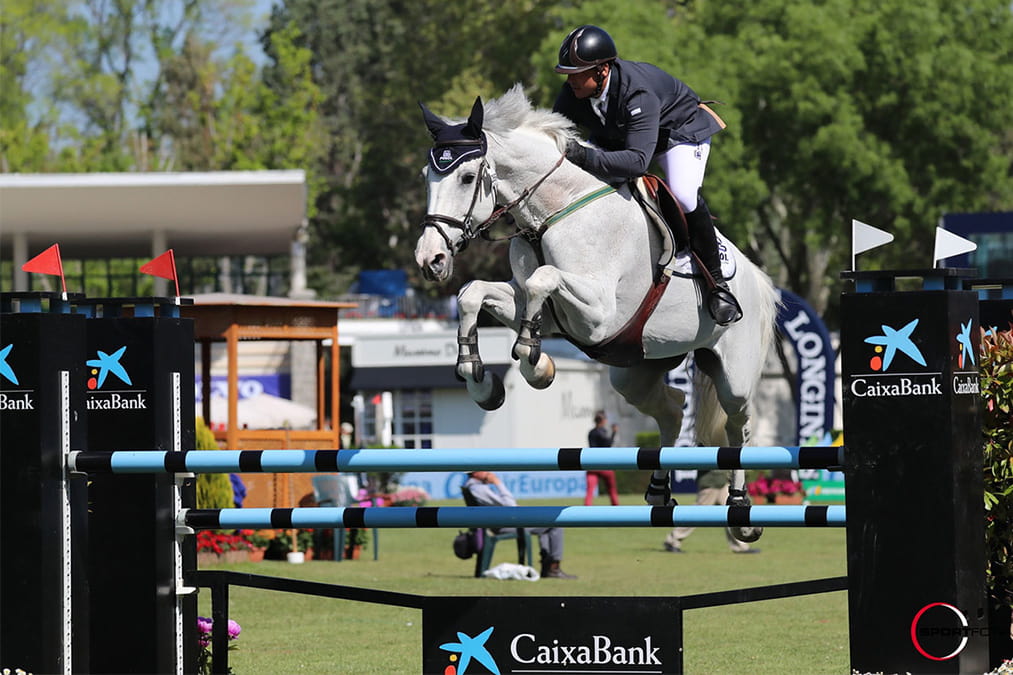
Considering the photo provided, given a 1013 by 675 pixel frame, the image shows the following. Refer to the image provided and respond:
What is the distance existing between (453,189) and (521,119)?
69 cm

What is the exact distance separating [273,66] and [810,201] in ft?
117

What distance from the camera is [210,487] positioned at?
13547mm

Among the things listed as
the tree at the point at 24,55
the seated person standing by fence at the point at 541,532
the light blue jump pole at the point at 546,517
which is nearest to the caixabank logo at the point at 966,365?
the light blue jump pole at the point at 546,517

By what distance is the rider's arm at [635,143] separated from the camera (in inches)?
237

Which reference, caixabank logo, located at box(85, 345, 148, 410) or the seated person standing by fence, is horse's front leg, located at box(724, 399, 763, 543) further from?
the seated person standing by fence

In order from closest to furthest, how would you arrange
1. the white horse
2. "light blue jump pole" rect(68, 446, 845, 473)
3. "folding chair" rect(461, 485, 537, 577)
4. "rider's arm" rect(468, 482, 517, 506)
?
1. "light blue jump pole" rect(68, 446, 845, 473)
2. the white horse
3. "rider's arm" rect(468, 482, 517, 506)
4. "folding chair" rect(461, 485, 537, 577)

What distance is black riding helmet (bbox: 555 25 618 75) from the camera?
5.94 metres

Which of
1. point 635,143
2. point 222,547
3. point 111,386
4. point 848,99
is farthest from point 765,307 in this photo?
point 848,99

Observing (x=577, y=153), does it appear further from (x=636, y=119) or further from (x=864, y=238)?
(x=864, y=238)

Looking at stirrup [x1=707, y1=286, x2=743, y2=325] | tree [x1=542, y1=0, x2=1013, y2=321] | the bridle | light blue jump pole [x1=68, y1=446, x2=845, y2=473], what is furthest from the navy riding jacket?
tree [x1=542, y1=0, x2=1013, y2=321]

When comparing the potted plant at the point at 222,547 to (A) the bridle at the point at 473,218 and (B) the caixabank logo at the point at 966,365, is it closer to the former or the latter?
(A) the bridle at the point at 473,218

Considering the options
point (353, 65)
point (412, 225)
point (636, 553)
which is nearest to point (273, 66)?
point (353, 65)

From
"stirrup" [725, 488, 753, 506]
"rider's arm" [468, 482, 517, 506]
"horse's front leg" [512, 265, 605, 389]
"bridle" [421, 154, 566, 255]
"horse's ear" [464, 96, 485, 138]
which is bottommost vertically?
"rider's arm" [468, 482, 517, 506]

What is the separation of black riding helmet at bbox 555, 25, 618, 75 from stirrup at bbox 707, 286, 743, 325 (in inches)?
46.3
